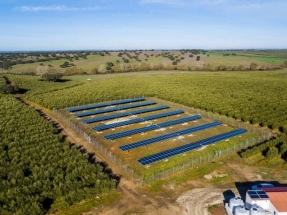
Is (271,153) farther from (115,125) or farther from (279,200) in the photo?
(115,125)

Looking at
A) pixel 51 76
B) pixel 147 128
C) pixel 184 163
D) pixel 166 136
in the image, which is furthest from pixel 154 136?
pixel 51 76

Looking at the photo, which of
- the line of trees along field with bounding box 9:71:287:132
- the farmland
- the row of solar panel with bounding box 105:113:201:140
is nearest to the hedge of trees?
the farmland

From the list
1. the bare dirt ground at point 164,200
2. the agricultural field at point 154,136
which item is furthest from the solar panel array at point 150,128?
the bare dirt ground at point 164,200

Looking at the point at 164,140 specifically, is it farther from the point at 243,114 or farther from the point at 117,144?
the point at 243,114

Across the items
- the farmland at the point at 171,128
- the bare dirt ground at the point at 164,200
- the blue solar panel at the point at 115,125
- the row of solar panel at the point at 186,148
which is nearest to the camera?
the bare dirt ground at the point at 164,200

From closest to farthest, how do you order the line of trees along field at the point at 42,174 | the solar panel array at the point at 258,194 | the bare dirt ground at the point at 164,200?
the solar panel array at the point at 258,194 → the bare dirt ground at the point at 164,200 → the line of trees along field at the point at 42,174

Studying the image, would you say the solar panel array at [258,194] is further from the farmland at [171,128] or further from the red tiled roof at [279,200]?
the farmland at [171,128]

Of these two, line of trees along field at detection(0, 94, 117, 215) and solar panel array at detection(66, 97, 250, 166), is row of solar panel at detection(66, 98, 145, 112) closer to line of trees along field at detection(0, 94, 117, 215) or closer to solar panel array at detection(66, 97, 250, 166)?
solar panel array at detection(66, 97, 250, 166)
